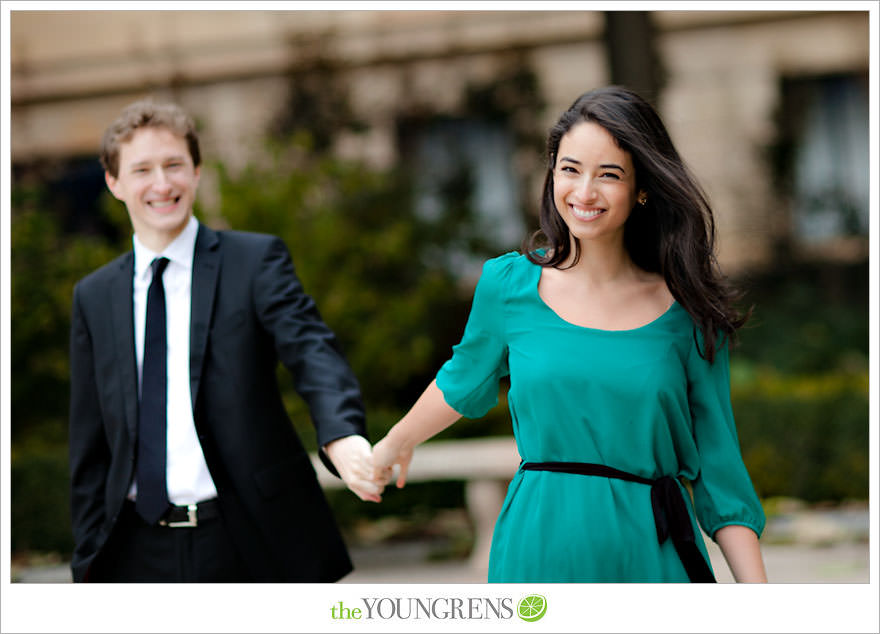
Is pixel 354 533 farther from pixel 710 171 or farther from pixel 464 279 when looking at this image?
pixel 710 171

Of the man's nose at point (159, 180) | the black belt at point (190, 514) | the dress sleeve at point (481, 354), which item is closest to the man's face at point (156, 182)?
the man's nose at point (159, 180)

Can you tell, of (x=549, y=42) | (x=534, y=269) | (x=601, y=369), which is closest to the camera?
(x=601, y=369)

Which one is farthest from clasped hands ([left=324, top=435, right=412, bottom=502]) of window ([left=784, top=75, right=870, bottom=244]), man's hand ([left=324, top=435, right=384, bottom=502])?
window ([left=784, top=75, right=870, bottom=244])

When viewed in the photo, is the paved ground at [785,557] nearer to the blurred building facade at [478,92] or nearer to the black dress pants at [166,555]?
the black dress pants at [166,555]

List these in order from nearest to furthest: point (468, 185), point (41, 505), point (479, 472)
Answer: point (479, 472) < point (41, 505) < point (468, 185)

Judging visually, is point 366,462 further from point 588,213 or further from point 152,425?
point 588,213

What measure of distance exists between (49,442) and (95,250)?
57.1 inches

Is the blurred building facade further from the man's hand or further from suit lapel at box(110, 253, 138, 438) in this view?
the man's hand

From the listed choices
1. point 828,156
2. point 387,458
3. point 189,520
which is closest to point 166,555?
point 189,520

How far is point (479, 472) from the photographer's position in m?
6.32

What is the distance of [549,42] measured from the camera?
9.56 m

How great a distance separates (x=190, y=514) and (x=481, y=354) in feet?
3.32

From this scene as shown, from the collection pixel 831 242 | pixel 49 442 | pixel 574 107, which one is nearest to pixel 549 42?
pixel 831 242

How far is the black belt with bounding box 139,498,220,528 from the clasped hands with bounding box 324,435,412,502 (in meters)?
0.36
